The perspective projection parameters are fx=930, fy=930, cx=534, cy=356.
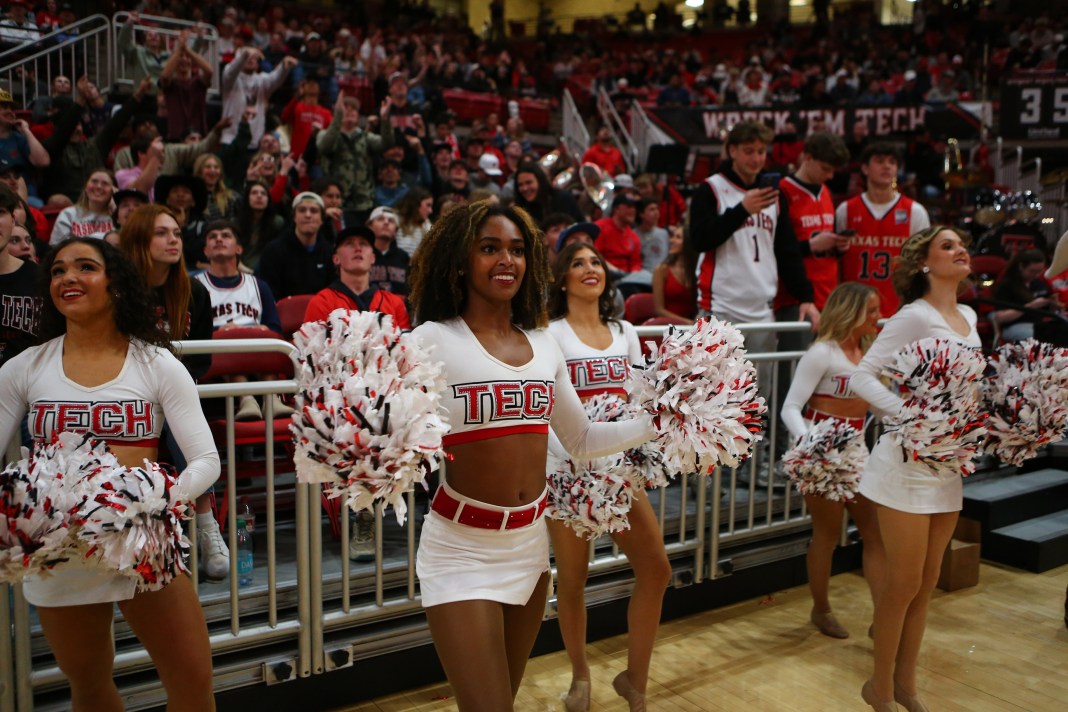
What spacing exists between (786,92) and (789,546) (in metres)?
13.2

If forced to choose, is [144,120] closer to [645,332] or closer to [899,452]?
[645,332]

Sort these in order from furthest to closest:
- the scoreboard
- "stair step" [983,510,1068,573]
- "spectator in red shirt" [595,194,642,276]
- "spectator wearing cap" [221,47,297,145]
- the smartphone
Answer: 1. the scoreboard
2. "spectator wearing cap" [221,47,297,145]
3. "spectator in red shirt" [595,194,642,276]
4. "stair step" [983,510,1068,573]
5. the smartphone

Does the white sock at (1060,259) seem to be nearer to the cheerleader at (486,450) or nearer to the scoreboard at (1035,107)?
the cheerleader at (486,450)

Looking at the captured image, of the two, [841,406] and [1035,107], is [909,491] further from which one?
[1035,107]

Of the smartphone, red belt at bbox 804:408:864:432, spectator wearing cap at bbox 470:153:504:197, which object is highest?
spectator wearing cap at bbox 470:153:504:197

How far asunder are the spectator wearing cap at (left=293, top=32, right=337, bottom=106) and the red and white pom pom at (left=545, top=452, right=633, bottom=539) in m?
8.47

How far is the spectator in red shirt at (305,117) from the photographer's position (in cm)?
859

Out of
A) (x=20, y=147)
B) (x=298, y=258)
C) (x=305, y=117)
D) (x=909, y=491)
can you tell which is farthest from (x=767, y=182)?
(x=305, y=117)

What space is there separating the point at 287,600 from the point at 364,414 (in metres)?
1.78

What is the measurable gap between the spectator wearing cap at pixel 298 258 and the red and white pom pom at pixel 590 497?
2882 mm

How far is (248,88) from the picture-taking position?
9383 millimetres

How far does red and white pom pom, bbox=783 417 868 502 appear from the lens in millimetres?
3721

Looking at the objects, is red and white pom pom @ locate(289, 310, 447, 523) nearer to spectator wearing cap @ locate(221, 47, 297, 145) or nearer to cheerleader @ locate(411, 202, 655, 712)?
cheerleader @ locate(411, 202, 655, 712)

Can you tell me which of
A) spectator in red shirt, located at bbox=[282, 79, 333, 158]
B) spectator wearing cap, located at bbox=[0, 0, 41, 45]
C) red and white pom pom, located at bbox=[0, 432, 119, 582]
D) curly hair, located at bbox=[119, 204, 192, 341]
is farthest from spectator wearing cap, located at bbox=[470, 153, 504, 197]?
red and white pom pom, located at bbox=[0, 432, 119, 582]
